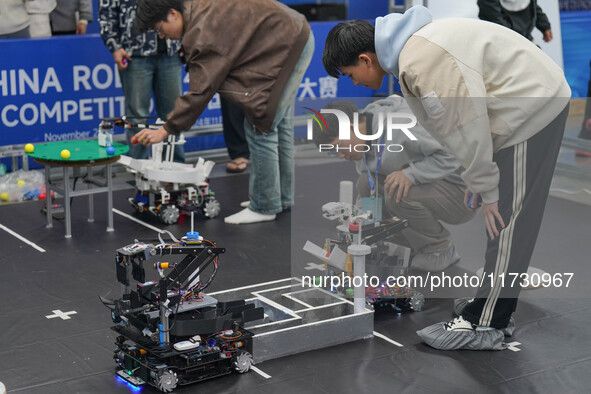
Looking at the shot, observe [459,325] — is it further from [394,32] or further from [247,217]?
[247,217]

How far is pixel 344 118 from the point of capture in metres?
4.15

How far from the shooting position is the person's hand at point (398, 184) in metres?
4.29

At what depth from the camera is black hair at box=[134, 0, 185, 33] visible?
18.2ft

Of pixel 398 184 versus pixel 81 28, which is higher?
pixel 81 28

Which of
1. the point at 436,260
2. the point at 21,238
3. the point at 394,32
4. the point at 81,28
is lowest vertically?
the point at 21,238

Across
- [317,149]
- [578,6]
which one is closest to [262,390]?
[317,149]

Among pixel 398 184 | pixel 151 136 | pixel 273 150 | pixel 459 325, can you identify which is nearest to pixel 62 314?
pixel 151 136

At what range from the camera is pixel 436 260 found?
434 centimetres

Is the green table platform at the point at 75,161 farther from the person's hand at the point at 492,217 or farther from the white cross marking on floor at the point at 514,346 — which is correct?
the white cross marking on floor at the point at 514,346

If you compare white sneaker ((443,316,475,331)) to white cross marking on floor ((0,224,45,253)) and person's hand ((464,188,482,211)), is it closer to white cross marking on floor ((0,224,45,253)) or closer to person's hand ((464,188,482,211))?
person's hand ((464,188,482,211))

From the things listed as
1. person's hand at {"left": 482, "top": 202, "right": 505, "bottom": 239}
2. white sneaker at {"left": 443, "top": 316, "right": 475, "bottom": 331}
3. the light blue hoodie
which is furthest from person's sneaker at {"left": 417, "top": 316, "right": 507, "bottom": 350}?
the light blue hoodie

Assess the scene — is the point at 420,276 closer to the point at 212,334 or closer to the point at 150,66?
the point at 212,334

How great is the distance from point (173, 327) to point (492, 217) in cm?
145

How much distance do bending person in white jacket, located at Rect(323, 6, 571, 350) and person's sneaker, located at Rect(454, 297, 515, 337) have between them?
0.36m
